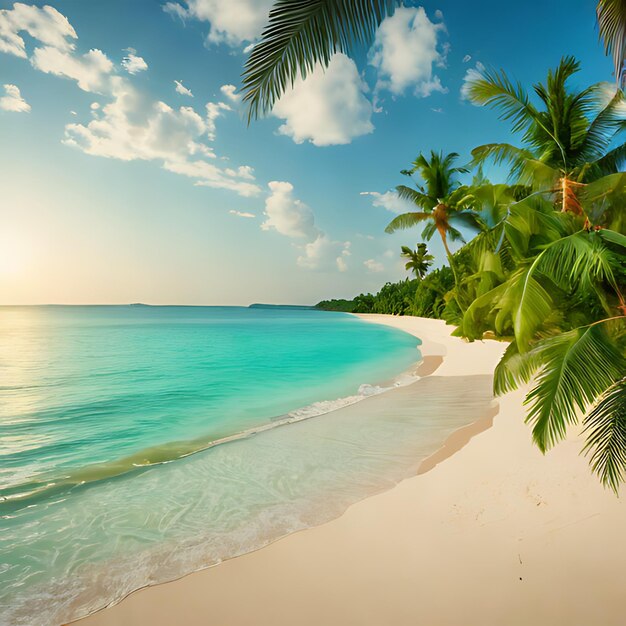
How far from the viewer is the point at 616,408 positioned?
7.97 ft

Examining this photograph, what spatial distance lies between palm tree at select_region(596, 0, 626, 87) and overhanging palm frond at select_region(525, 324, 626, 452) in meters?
2.70

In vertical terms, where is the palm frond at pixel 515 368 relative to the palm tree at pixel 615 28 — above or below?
below

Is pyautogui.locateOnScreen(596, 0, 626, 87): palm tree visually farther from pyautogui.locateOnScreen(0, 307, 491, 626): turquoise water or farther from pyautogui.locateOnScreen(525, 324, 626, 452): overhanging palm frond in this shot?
pyautogui.locateOnScreen(0, 307, 491, 626): turquoise water

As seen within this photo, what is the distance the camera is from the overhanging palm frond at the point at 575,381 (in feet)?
7.53

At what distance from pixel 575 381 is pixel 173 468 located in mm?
4244

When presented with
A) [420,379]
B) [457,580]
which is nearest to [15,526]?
[457,580]

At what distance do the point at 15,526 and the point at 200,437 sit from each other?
272cm

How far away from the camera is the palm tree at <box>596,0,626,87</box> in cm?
317

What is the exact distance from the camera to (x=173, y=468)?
4.33 m

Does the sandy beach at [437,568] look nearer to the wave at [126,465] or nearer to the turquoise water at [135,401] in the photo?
the wave at [126,465]

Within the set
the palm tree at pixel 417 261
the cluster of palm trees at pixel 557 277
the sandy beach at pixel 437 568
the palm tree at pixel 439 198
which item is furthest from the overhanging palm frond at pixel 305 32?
the palm tree at pixel 417 261

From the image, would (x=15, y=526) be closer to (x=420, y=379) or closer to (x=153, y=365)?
(x=420, y=379)

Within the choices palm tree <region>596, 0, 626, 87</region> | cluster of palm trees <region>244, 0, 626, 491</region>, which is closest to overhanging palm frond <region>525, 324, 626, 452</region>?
cluster of palm trees <region>244, 0, 626, 491</region>

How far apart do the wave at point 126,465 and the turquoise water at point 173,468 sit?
0.08 ft
